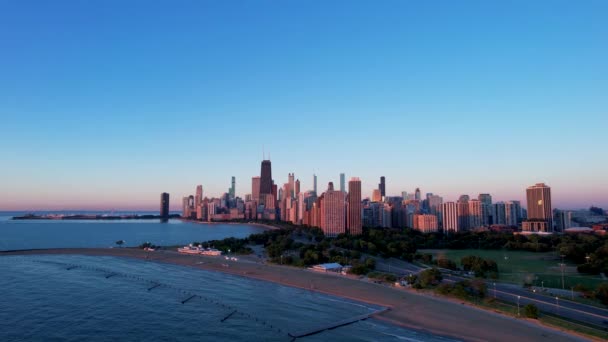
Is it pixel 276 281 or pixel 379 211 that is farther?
pixel 379 211

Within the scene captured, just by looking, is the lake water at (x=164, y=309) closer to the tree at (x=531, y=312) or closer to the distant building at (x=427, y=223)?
Result: the tree at (x=531, y=312)

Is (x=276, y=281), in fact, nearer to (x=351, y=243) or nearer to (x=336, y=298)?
(x=336, y=298)

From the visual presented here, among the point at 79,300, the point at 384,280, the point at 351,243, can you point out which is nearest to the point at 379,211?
the point at 351,243

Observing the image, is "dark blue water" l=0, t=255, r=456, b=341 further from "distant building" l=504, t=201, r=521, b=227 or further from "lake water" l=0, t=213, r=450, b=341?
"distant building" l=504, t=201, r=521, b=227

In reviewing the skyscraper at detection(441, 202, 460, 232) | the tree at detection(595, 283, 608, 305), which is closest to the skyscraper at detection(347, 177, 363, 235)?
the skyscraper at detection(441, 202, 460, 232)

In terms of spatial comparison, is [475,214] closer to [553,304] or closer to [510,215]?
[510,215]

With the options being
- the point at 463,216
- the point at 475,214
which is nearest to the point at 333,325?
the point at 463,216
